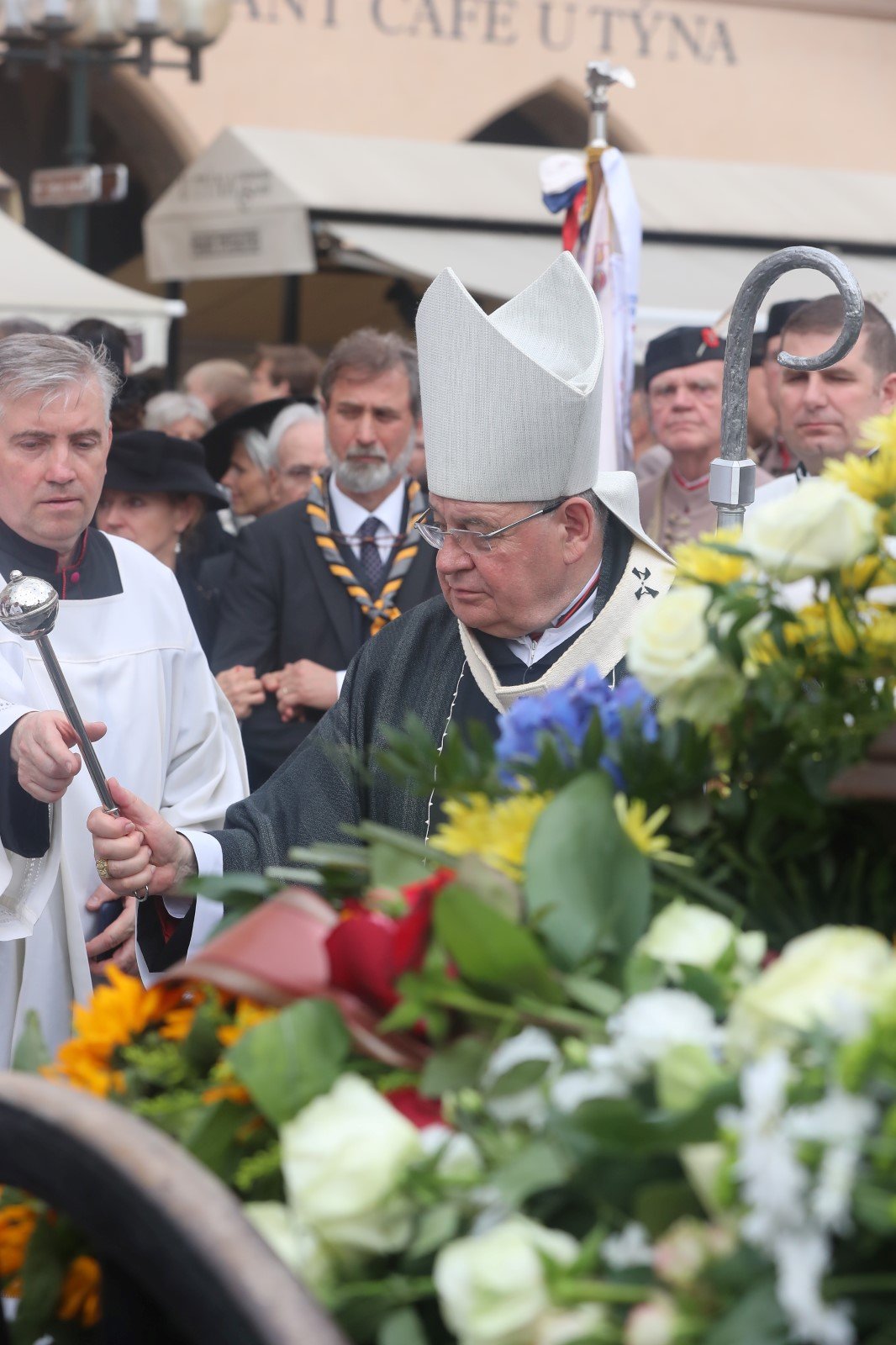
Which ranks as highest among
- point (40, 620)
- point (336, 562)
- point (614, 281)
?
point (614, 281)

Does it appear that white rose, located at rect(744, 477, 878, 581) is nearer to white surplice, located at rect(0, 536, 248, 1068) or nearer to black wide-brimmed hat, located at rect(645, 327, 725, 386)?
white surplice, located at rect(0, 536, 248, 1068)

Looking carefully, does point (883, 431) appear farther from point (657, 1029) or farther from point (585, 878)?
point (657, 1029)

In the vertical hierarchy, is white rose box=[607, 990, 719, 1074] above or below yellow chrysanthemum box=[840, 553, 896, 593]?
below

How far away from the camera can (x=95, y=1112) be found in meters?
1.27

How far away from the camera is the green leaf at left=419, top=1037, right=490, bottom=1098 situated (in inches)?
49.3

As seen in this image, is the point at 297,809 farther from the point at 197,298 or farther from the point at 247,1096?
the point at 197,298

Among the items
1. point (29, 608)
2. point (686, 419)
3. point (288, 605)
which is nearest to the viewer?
point (29, 608)

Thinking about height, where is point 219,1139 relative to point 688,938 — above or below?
below

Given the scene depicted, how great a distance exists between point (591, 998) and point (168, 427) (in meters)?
6.31

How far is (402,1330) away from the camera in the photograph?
3.86 feet

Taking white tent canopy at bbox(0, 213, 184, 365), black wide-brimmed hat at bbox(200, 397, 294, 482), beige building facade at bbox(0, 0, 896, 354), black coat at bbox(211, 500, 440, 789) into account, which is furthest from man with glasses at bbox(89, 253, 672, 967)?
beige building facade at bbox(0, 0, 896, 354)

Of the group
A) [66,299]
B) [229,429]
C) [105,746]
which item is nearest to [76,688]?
[105,746]

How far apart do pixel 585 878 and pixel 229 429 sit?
5.65 metres

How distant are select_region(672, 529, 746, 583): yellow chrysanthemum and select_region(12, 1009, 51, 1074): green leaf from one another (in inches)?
25.4
